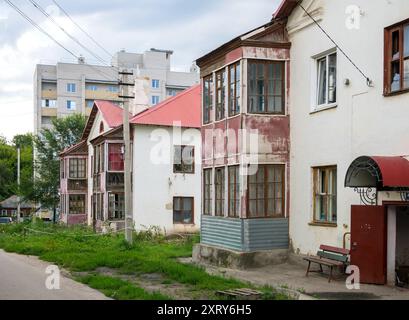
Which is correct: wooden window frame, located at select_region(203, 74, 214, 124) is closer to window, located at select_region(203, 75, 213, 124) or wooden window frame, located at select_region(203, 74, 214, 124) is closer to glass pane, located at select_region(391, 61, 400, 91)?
window, located at select_region(203, 75, 213, 124)

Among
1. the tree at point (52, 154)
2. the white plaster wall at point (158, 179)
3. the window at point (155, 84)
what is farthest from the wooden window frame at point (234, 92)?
the window at point (155, 84)

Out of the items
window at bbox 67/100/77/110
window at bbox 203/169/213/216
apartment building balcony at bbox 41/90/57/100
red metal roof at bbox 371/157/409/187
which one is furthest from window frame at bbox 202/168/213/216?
apartment building balcony at bbox 41/90/57/100

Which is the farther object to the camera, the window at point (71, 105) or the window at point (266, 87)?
the window at point (71, 105)

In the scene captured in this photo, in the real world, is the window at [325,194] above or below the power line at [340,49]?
below

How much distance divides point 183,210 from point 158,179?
7.44ft

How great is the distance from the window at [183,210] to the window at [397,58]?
68.6 ft

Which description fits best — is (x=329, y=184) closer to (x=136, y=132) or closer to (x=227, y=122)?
(x=227, y=122)

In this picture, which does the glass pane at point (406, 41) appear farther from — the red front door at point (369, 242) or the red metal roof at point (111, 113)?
the red metal roof at point (111, 113)

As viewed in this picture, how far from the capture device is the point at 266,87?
688 inches

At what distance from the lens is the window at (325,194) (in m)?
15.8

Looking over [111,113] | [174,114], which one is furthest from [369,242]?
[111,113]

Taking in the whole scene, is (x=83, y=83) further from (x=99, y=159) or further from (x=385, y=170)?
(x=385, y=170)

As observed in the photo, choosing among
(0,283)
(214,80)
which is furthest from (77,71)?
(0,283)

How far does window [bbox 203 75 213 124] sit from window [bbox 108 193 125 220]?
16908 mm
